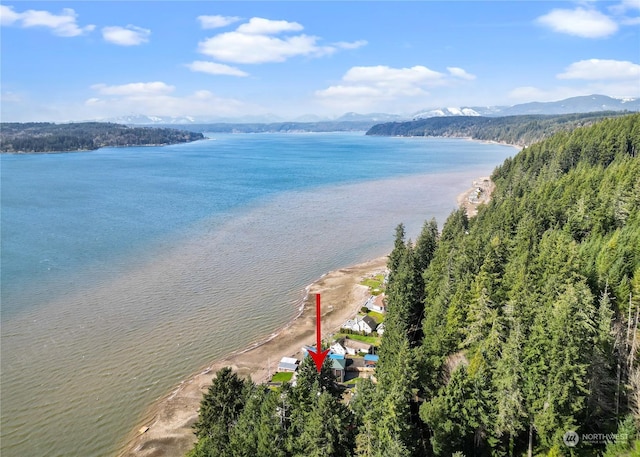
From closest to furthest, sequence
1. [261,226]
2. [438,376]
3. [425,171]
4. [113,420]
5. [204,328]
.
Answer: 1. [438,376]
2. [113,420]
3. [204,328]
4. [261,226]
5. [425,171]

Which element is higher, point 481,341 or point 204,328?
point 481,341

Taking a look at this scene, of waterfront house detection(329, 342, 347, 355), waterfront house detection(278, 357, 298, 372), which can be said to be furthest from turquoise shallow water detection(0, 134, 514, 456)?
waterfront house detection(329, 342, 347, 355)

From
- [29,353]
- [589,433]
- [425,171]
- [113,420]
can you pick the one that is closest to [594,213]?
[589,433]

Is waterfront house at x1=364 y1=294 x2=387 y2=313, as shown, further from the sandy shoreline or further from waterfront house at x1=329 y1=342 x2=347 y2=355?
waterfront house at x1=329 y1=342 x2=347 y2=355

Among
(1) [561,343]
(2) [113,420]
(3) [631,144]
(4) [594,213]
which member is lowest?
(2) [113,420]

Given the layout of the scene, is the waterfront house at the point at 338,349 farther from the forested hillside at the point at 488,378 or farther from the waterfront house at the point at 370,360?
the forested hillside at the point at 488,378

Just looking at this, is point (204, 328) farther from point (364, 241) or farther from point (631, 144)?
point (631, 144)

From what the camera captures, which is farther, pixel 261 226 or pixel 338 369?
pixel 261 226

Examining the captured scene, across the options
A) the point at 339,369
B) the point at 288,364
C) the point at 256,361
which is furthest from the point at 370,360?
the point at 256,361
